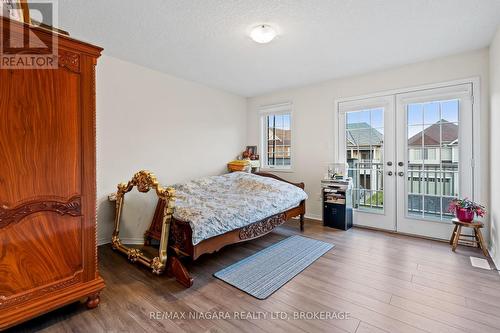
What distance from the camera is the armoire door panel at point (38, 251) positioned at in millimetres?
1463

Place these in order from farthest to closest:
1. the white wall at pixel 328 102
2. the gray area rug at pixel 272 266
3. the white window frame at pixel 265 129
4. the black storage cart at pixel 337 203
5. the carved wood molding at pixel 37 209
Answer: the white window frame at pixel 265 129 → the black storage cart at pixel 337 203 → the white wall at pixel 328 102 → the gray area rug at pixel 272 266 → the carved wood molding at pixel 37 209

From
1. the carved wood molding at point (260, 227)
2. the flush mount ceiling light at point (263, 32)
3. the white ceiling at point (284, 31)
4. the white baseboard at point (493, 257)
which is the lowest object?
the white baseboard at point (493, 257)

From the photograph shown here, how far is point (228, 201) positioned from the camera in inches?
116

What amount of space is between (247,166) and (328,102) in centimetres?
191

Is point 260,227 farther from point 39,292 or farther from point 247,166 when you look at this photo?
point 39,292

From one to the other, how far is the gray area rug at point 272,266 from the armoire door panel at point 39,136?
1.55m

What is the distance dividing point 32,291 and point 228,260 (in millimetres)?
1651

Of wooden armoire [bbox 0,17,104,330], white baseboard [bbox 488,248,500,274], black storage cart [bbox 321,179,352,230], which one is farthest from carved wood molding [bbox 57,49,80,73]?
white baseboard [bbox 488,248,500,274]

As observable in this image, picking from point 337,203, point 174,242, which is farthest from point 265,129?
point 174,242

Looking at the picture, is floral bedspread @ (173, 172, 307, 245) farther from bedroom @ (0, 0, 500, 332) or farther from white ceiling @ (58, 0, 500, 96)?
white ceiling @ (58, 0, 500, 96)

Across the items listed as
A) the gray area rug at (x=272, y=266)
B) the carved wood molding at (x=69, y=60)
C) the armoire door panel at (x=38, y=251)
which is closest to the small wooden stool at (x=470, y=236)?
the gray area rug at (x=272, y=266)

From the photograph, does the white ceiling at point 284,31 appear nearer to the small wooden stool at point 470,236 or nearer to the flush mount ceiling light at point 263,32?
the flush mount ceiling light at point 263,32

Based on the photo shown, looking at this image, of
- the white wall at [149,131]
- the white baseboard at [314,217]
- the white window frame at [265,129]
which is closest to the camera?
the white wall at [149,131]

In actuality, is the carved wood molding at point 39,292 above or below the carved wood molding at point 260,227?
below
